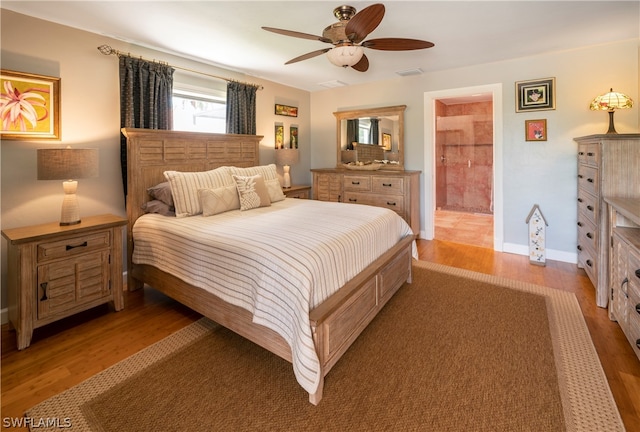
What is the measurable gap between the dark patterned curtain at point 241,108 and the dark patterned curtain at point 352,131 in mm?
1659

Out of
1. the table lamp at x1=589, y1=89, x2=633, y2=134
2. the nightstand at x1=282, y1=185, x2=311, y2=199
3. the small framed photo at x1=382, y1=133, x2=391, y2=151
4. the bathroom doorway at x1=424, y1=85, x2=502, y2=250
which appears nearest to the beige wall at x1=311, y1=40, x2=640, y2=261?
the table lamp at x1=589, y1=89, x2=633, y2=134

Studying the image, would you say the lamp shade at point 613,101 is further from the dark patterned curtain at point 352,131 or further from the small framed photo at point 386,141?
the dark patterned curtain at point 352,131

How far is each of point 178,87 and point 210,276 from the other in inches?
105

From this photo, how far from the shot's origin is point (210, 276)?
2.17 metres

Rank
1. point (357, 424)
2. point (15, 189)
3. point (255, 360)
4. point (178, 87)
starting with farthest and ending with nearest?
point (178, 87) → point (15, 189) → point (255, 360) → point (357, 424)

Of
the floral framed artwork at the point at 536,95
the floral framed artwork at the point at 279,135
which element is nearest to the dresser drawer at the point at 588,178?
the floral framed artwork at the point at 536,95

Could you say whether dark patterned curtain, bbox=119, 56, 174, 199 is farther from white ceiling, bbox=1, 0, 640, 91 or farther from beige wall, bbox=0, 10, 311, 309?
white ceiling, bbox=1, 0, 640, 91

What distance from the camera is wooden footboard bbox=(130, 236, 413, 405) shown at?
176 centimetres

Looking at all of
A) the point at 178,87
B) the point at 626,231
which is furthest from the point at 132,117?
the point at 626,231

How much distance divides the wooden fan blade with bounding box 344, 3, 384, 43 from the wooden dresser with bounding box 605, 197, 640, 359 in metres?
2.01

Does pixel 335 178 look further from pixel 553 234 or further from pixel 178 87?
pixel 553 234

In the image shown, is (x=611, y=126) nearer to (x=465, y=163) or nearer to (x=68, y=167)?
(x=465, y=163)

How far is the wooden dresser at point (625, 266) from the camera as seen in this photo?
6.40 feet
